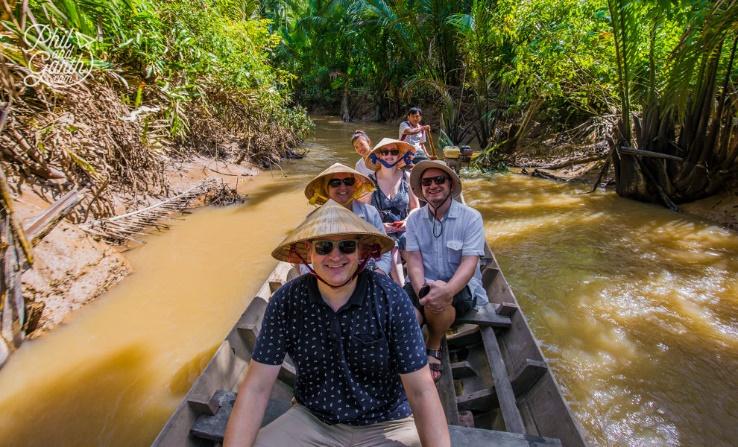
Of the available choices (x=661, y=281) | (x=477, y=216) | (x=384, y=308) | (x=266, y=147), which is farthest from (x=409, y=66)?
(x=384, y=308)

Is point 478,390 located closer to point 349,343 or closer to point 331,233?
point 349,343

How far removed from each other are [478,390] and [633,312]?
7.71ft

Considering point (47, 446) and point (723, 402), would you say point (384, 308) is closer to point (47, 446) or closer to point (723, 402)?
point (47, 446)

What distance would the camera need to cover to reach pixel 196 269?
4848 mm

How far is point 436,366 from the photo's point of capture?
240 cm

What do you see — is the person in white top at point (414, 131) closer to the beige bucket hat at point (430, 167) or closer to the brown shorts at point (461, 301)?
the beige bucket hat at point (430, 167)

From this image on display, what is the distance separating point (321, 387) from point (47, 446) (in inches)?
88.2

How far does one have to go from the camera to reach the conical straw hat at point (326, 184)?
288cm

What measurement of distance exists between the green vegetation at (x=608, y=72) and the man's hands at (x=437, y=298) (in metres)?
3.92

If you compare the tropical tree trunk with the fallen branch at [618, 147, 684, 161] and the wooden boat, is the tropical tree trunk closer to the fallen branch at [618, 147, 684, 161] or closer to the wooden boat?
the fallen branch at [618, 147, 684, 161]

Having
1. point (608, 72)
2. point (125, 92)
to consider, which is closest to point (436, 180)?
point (125, 92)

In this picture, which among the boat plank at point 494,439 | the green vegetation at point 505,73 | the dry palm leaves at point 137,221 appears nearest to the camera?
the boat plank at point 494,439

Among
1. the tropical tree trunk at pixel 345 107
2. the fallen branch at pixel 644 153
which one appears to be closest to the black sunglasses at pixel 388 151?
the fallen branch at pixel 644 153

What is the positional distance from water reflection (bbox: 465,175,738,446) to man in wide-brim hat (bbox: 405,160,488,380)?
48.0 inches
